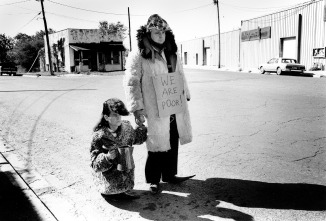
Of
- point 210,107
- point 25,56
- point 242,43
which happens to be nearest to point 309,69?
point 242,43

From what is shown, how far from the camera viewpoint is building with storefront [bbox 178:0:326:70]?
25.3 m

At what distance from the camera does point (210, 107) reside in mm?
9031

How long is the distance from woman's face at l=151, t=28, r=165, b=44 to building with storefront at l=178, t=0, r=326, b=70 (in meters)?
25.5

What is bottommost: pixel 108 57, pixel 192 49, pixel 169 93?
pixel 169 93

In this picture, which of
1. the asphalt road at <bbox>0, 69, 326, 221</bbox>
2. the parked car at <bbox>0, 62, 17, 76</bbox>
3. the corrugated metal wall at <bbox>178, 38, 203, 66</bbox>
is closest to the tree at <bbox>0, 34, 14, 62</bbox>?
the parked car at <bbox>0, 62, 17, 76</bbox>

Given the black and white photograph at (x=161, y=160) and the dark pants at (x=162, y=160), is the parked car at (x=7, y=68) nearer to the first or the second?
the black and white photograph at (x=161, y=160)

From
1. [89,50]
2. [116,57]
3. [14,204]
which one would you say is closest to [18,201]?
[14,204]

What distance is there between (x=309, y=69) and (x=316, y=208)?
83.9 ft

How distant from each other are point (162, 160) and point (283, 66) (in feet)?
73.8

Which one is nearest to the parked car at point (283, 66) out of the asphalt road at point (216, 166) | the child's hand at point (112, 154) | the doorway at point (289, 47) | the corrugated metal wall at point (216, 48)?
the doorway at point (289, 47)

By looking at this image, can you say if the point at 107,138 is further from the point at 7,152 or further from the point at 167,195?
the point at 7,152

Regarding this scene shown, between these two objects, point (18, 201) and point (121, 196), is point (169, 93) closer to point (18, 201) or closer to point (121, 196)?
point (121, 196)

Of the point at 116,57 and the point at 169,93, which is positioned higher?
the point at 116,57

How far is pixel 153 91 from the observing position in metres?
3.32
